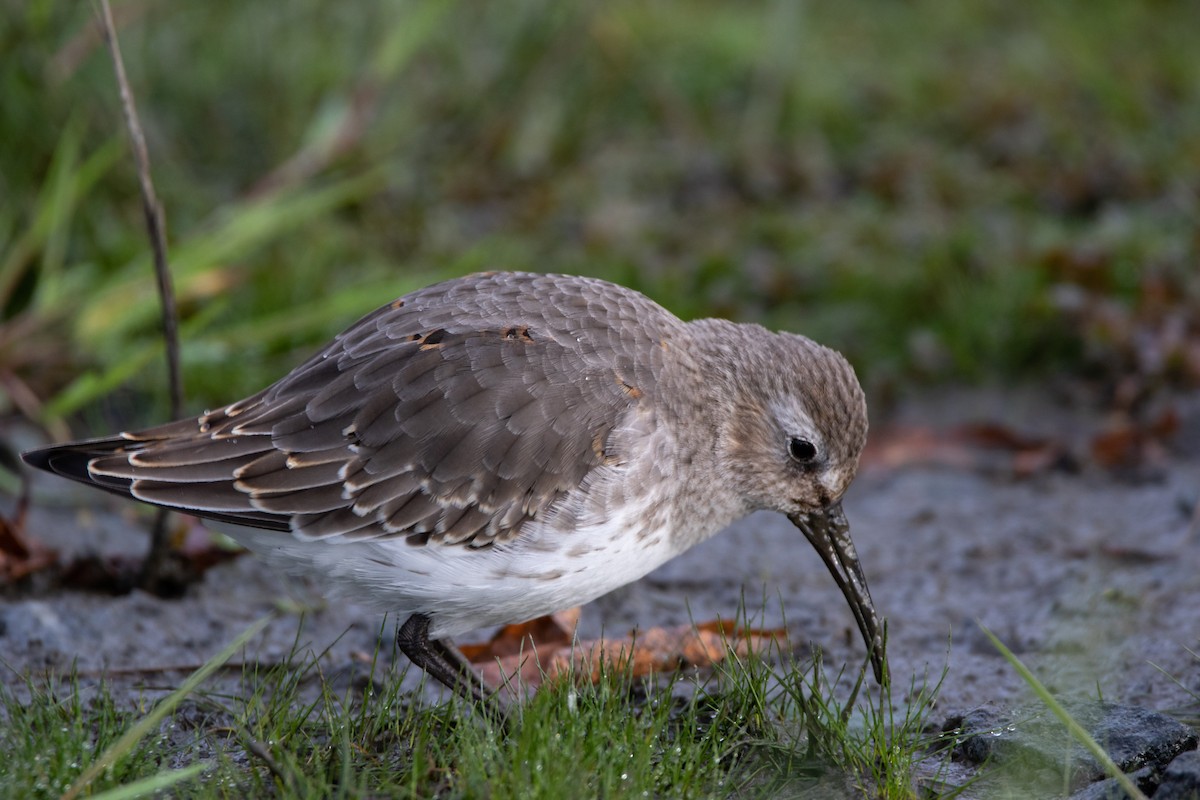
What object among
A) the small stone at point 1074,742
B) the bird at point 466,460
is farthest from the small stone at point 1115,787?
the bird at point 466,460

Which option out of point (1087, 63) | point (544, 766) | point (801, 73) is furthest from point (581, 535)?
point (1087, 63)

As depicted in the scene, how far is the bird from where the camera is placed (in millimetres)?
4168

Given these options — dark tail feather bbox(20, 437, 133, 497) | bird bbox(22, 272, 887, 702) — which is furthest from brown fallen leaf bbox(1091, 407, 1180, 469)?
dark tail feather bbox(20, 437, 133, 497)

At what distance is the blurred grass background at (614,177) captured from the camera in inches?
272

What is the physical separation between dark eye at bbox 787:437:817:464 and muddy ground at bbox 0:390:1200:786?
1.86 feet

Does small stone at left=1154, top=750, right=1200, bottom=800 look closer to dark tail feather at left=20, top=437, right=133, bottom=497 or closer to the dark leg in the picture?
the dark leg

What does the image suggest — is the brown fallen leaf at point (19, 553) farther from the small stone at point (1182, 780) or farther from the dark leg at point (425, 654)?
the small stone at point (1182, 780)

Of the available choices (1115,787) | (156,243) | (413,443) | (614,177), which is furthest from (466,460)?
(614,177)

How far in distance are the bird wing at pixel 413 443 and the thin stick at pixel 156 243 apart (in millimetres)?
577

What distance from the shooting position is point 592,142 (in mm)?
9570

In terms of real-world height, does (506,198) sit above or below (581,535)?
above

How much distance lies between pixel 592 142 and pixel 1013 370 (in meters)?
3.56

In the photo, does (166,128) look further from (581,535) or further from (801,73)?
(581,535)

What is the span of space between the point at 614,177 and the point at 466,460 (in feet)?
17.7
